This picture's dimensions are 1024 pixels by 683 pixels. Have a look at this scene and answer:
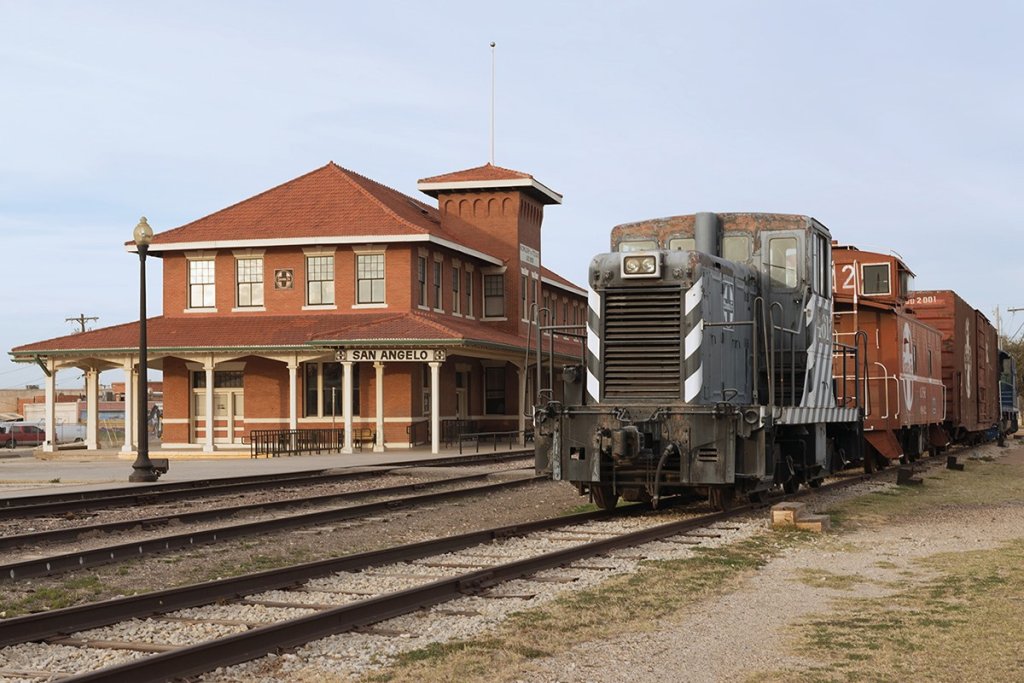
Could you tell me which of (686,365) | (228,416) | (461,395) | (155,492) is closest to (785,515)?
(686,365)

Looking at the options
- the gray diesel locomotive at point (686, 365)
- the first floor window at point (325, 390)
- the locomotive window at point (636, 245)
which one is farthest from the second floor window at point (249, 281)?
the gray diesel locomotive at point (686, 365)

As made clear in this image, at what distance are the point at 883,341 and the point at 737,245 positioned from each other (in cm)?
679

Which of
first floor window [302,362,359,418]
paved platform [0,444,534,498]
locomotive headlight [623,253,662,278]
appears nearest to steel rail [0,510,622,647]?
locomotive headlight [623,253,662,278]

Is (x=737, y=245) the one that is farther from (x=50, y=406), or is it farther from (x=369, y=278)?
(x=50, y=406)

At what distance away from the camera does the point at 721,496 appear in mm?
14500

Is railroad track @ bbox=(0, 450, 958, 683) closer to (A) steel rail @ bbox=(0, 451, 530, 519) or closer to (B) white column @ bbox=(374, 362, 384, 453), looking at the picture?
(A) steel rail @ bbox=(0, 451, 530, 519)

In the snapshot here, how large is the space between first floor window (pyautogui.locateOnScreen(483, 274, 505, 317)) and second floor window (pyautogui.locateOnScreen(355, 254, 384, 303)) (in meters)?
6.43

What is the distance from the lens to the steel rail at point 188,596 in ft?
24.5

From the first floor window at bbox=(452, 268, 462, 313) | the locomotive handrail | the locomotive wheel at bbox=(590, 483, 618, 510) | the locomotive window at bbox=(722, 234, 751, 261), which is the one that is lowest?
the locomotive wheel at bbox=(590, 483, 618, 510)

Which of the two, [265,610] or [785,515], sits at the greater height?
[785,515]

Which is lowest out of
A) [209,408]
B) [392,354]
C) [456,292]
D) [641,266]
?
[209,408]

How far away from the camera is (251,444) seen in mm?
36750

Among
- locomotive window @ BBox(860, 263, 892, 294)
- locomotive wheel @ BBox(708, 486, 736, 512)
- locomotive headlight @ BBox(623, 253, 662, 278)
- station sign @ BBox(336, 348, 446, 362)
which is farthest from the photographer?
station sign @ BBox(336, 348, 446, 362)

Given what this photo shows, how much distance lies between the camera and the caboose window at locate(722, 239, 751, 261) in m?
15.2
